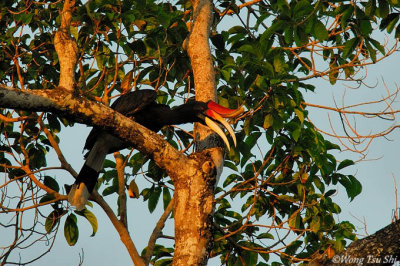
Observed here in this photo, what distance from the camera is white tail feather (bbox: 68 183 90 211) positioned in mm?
4102

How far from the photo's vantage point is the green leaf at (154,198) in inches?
Answer: 179

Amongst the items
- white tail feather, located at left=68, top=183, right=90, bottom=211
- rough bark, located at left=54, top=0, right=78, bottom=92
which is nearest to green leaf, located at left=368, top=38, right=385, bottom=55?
rough bark, located at left=54, top=0, right=78, bottom=92

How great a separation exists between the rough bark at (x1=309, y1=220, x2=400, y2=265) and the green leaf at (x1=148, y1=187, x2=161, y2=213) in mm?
2328

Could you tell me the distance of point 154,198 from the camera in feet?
15.0

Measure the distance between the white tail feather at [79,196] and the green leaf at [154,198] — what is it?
608mm

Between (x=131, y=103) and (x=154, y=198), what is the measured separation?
0.83 meters

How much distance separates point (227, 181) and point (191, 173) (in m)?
1.42

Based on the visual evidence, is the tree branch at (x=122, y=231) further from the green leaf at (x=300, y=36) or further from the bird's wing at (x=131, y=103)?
the green leaf at (x=300, y=36)

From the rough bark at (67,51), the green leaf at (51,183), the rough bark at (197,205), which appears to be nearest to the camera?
the rough bark at (197,205)

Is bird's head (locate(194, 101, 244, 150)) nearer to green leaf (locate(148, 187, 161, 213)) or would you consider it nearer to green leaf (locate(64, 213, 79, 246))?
green leaf (locate(148, 187, 161, 213))

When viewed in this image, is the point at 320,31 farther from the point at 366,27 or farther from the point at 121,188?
the point at 121,188

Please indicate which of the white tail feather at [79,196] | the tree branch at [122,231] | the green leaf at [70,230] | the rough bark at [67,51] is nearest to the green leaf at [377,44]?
the rough bark at [67,51]

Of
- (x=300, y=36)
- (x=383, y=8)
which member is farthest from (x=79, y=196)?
(x=383, y=8)

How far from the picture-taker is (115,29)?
4.36 m
